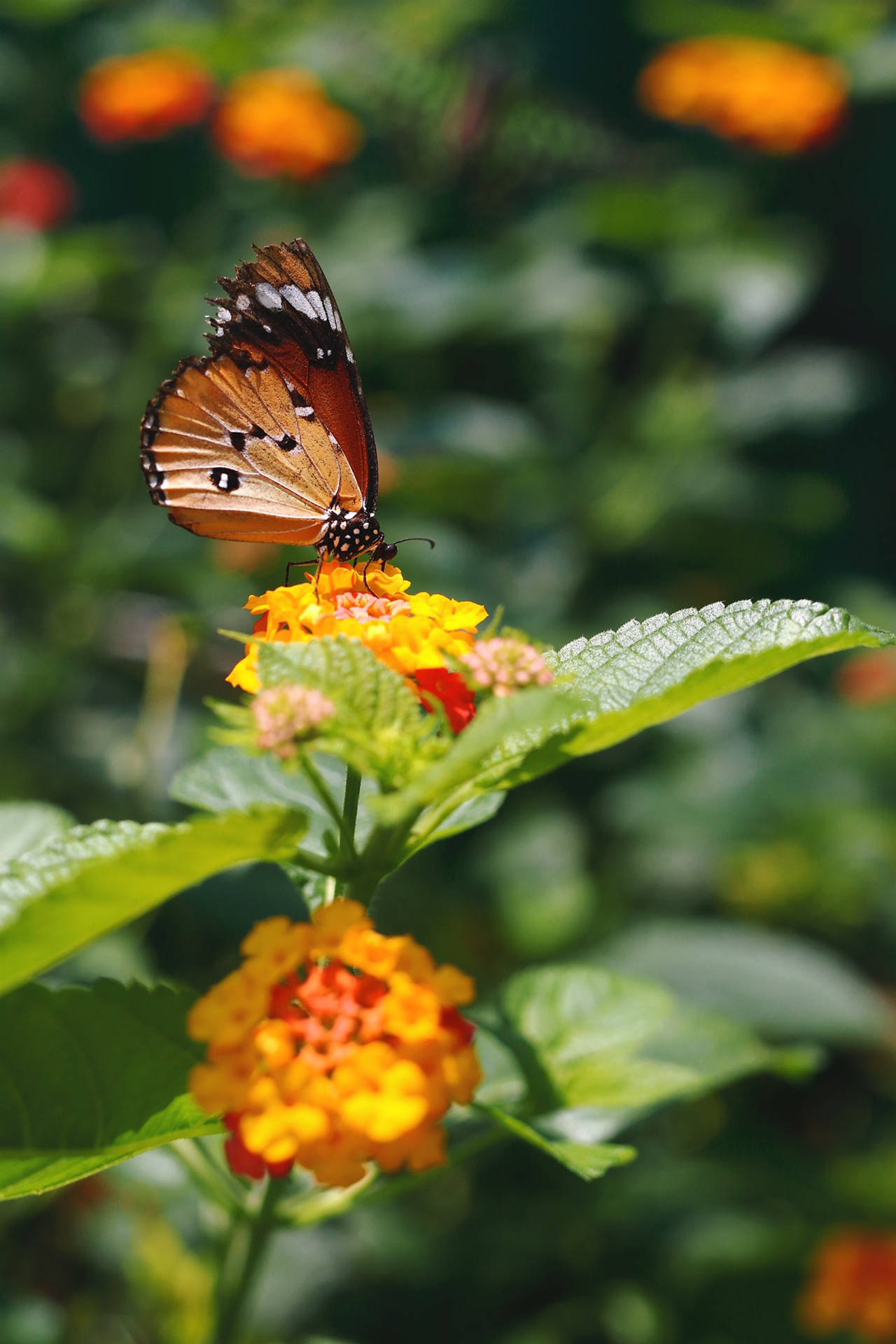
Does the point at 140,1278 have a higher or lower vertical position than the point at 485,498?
lower

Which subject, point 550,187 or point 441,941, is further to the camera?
point 550,187

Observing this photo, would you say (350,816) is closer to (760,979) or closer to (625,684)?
(625,684)

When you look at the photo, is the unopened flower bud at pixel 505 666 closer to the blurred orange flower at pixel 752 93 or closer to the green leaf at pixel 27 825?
the green leaf at pixel 27 825

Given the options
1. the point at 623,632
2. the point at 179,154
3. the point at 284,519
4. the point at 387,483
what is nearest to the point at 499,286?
the point at 387,483

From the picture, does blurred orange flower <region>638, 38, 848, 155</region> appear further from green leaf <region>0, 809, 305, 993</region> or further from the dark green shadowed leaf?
green leaf <region>0, 809, 305, 993</region>

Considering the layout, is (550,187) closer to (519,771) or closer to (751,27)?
(751,27)

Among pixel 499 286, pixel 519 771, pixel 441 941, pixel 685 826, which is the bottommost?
pixel 441 941

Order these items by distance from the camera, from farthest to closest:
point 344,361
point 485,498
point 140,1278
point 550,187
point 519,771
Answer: point 550,187
point 485,498
point 140,1278
point 344,361
point 519,771

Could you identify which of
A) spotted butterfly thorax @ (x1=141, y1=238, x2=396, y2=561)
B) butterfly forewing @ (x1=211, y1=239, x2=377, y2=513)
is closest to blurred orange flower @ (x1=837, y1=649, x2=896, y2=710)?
spotted butterfly thorax @ (x1=141, y1=238, x2=396, y2=561)
